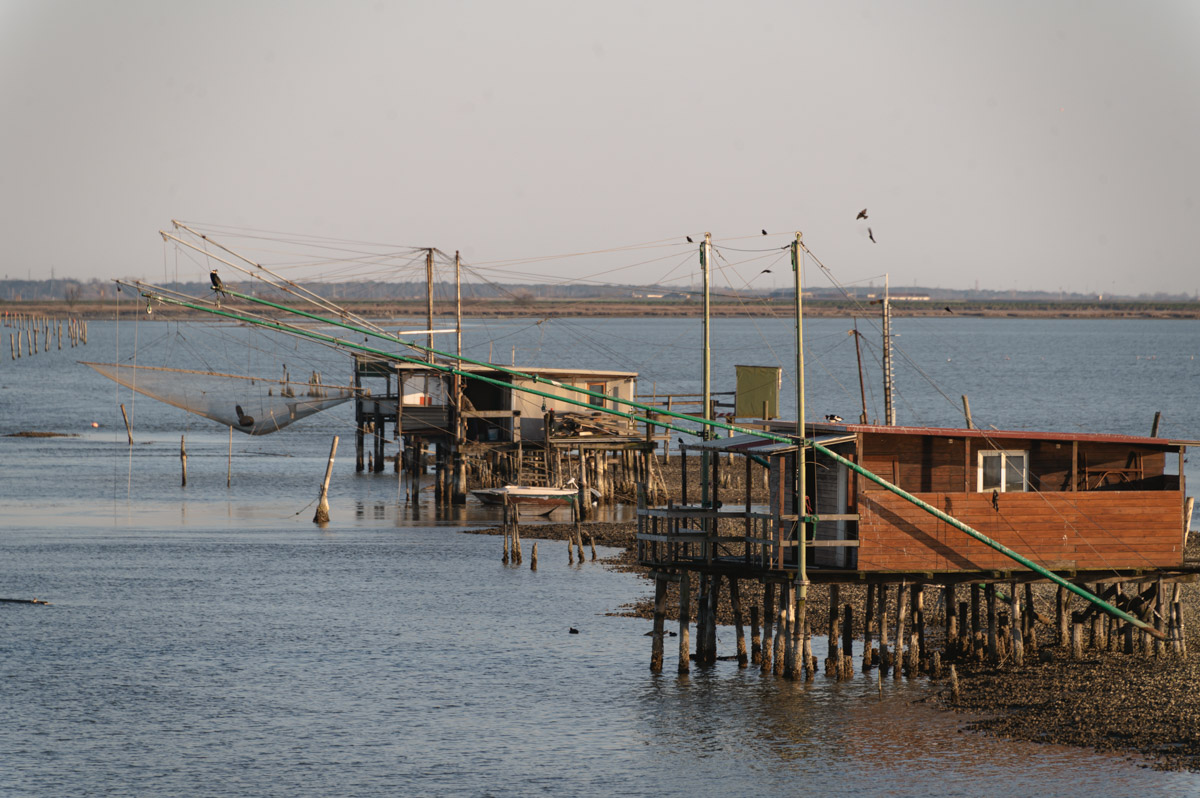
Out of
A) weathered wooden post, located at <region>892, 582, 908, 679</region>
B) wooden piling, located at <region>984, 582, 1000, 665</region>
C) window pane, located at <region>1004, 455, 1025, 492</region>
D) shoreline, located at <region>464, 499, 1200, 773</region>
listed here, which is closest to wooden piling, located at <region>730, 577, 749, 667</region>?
shoreline, located at <region>464, 499, 1200, 773</region>

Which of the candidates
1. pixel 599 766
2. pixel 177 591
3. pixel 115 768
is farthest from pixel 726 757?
pixel 177 591

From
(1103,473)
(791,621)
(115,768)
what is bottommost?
(115,768)

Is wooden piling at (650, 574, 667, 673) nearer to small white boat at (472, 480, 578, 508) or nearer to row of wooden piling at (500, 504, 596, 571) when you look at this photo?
row of wooden piling at (500, 504, 596, 571)

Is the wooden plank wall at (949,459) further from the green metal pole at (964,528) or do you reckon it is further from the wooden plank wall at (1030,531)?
the green metal pole at (964,528)

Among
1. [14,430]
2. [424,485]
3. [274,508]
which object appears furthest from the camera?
[14,430]

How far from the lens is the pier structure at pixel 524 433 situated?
54.3 m

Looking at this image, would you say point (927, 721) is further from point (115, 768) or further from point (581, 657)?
point (115, 768)

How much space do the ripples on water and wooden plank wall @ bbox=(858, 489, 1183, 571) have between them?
2.90 meters

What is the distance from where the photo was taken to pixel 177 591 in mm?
39812

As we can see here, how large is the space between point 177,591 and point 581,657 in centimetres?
1504

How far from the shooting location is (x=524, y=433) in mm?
56812

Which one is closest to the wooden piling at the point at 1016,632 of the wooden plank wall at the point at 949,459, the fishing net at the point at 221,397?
the wooden plank wall at the point at 949,459

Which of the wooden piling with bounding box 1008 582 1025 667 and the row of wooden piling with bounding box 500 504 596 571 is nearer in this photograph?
the wooden piling with bounding box 1008 582 1025 667

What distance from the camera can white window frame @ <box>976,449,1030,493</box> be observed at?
27656 mm
